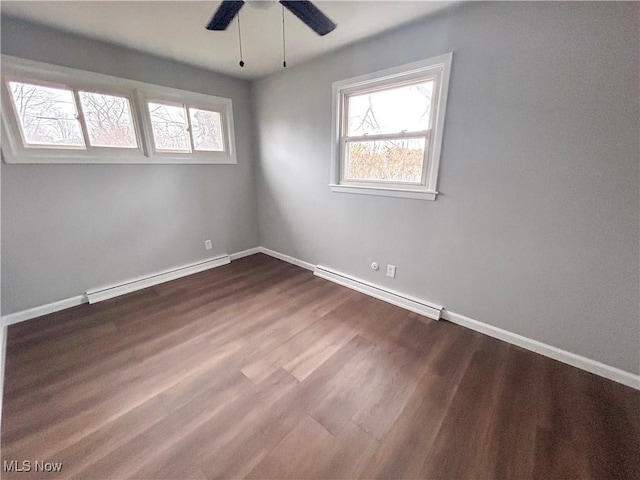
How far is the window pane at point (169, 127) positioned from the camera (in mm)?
2779

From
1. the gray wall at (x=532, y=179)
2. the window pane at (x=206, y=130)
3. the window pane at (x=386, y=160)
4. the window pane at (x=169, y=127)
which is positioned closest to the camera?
the gray wall at (x=532, y=179)

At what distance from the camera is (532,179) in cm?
174

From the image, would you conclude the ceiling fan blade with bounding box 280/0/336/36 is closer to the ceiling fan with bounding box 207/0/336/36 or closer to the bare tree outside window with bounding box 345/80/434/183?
the ceiling fan with bounding box 207/0/336/36

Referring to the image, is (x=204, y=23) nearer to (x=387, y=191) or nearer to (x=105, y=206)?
(x=105, y=206)

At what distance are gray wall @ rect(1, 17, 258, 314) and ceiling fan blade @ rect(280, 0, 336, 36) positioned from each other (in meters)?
2.07

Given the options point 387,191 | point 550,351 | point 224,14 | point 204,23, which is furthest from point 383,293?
point 204,23

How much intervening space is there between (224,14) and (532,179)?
→ 86.3 inches

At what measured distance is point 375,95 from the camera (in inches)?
96.9

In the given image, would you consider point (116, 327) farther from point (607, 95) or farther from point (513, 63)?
point (607, 95)

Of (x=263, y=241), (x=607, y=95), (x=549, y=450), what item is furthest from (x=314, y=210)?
(x=549, y=450)

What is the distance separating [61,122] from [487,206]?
369cm

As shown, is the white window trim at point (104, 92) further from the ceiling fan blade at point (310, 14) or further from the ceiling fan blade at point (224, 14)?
the ceiling fan blade at point (310, 14)

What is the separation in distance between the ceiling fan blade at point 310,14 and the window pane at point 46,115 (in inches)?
88.9

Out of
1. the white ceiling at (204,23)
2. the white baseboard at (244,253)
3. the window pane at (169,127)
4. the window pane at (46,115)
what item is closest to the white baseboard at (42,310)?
the window pane at (46,115)
